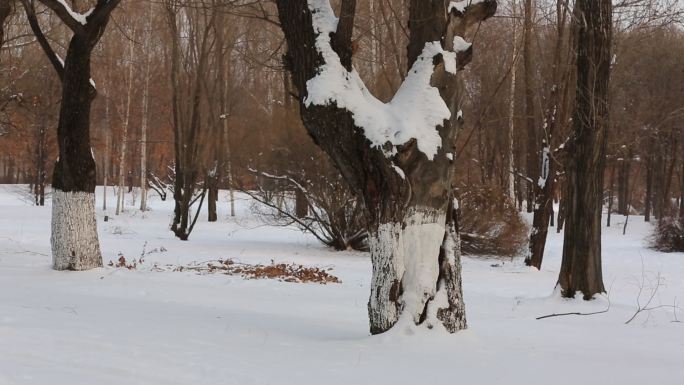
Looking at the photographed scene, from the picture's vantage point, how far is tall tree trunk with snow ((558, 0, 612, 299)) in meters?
7.87

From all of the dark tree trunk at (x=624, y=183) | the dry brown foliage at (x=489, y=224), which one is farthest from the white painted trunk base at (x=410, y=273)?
the dark tree trunk at (x=624, y=183)

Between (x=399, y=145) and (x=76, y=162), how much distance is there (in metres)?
5.96

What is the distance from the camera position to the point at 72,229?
862cm

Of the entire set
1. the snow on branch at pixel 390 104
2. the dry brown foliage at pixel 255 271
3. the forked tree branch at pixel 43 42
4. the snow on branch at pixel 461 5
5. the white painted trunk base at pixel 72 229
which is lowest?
the dry brown foliage at pixel 255 271

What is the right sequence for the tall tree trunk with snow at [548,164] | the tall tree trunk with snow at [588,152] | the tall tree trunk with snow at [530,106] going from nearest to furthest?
the tall tree trunk with snow at [588,152] < the tall tree trunk with snow at [548,164] < the tall tree trunk with snow at [530,106]

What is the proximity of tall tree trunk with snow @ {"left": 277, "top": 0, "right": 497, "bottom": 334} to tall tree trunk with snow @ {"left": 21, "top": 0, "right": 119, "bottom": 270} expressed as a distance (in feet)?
16.5

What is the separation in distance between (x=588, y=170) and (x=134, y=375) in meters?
6.54

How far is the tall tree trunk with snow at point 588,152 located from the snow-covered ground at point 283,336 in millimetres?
A: 430

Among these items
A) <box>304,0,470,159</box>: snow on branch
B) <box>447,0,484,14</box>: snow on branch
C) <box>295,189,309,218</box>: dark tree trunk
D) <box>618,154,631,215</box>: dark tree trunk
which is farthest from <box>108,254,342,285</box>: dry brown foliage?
<box>618,154,631,215</box>: dark tree trunk

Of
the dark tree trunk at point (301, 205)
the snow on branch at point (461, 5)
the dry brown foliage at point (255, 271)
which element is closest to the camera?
the snow on branch at point (461, 5)

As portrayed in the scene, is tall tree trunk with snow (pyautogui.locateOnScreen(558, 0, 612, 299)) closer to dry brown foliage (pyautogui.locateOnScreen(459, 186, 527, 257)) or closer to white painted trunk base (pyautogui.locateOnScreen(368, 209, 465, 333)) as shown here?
white painted trunk base (pyautogui.locateOnScreen(368, 209, 465, 333))

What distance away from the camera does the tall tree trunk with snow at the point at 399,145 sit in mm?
4473

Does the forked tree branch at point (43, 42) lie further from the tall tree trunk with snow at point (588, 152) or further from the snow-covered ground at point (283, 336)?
the tall tree trunk with snow at point (588, 152)

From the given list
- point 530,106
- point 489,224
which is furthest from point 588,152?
point 489,224
